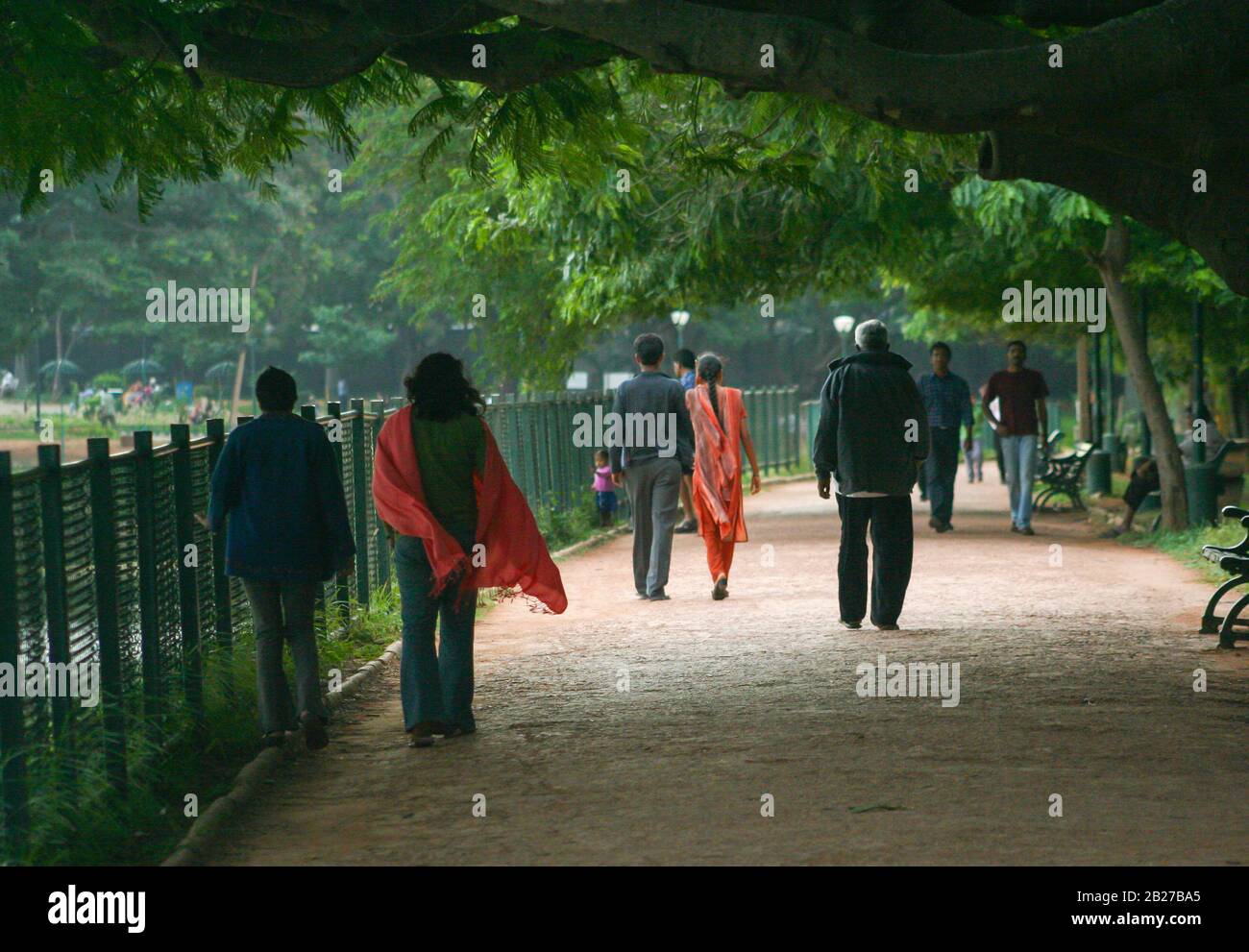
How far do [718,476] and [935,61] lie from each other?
Answer: 20.2 feet

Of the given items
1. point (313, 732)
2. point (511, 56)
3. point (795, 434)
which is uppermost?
point (511, 56)

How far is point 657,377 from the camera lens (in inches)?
547

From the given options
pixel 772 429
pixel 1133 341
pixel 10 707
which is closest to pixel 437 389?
pixel 10 707

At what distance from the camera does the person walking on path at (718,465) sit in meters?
14.0

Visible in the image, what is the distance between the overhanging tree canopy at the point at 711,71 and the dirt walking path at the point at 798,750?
2754 mm

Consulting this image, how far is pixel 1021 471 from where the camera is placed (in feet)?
63.2

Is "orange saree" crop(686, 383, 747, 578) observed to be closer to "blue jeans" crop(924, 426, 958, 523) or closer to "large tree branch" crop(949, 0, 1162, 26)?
"large tree branch" crop(949, 0, 1162, 26)

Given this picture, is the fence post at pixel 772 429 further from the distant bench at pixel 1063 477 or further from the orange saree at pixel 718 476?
the orange saree at pixel 718 476

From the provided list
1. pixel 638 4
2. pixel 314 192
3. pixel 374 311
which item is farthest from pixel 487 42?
pixel 374 311

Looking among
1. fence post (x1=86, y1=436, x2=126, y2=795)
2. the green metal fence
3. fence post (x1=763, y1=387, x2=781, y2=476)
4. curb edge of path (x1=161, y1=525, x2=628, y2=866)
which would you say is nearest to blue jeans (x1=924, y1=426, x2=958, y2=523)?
the green metal fence

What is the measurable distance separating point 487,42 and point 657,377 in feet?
16.1

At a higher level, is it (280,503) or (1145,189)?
(1145,189)

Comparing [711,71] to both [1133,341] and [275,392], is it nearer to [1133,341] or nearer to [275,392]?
[275,392]

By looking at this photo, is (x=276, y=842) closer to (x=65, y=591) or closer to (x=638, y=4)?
(x=65, y=591)
